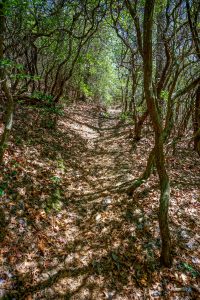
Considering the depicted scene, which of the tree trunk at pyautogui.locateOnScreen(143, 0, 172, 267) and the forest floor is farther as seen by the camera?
the tree trunk at pyautogui.locateOnScreen(143, 0, 172, 267)

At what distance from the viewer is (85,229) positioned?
5.25m

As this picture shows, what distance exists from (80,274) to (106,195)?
2633 mm

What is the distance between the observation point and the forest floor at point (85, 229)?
3947 mm

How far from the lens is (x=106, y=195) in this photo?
21.4 feet

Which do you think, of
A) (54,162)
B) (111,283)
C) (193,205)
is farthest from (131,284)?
(54,162)

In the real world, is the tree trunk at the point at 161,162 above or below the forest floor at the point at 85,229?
above

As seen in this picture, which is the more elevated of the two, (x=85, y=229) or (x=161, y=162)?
(x=161, y=162)

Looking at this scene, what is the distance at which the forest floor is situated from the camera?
395 cm

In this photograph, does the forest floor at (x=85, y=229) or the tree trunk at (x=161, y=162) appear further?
the tree trunk at (x=161, y=162)

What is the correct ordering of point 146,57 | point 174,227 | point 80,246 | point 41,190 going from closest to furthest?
point 146,57
point 80,246
point 174,227
point 41,190

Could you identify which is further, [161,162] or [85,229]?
[85,229]

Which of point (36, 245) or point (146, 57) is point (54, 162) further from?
point (146, 57)

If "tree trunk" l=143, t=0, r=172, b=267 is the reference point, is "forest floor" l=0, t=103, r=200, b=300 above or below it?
below

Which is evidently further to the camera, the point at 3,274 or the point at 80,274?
the point at 80,274
